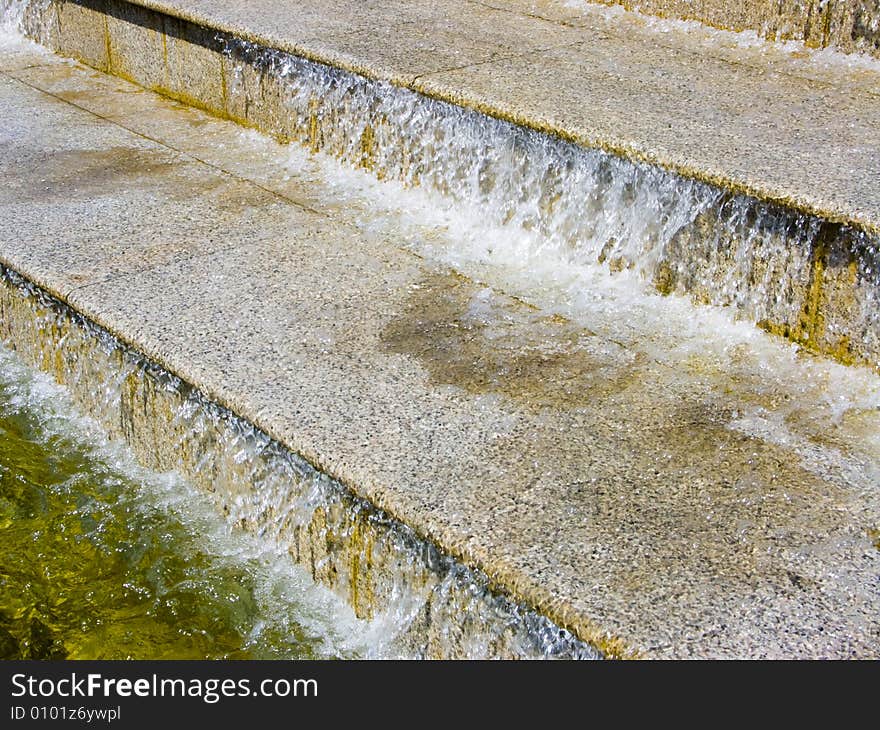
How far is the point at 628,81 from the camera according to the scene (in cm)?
437

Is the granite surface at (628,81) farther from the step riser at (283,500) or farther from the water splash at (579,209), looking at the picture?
the step riser at (283,500)

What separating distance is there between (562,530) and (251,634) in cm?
86

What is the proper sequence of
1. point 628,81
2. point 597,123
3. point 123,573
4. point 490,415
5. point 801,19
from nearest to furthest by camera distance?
point 490,415
point 123,573
point 597,123
point 628,81
point 801,19

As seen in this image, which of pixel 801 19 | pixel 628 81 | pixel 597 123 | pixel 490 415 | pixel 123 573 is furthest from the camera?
pixel 801 19

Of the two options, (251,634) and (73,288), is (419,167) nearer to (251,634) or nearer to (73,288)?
(73,288)

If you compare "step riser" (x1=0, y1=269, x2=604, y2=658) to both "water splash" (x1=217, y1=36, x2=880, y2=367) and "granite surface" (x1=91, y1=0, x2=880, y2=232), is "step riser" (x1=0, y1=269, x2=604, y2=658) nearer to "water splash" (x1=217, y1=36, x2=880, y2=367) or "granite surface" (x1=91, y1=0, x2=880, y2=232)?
"water splash" (x1=217, y1=36, x2=880, y2=367)

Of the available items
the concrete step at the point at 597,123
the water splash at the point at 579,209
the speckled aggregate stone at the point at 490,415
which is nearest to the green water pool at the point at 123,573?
the speckled aggregate stone at the point at 490,415

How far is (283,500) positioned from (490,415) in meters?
0.57

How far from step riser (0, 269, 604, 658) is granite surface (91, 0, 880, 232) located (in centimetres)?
149

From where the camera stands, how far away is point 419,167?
4395 millimetres

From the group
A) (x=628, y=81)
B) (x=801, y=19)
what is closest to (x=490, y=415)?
(x=628, y=81)

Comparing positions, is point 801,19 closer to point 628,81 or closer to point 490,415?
point 628,81

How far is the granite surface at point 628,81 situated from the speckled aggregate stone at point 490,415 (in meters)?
0.57

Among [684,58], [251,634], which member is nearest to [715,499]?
[251,634]
